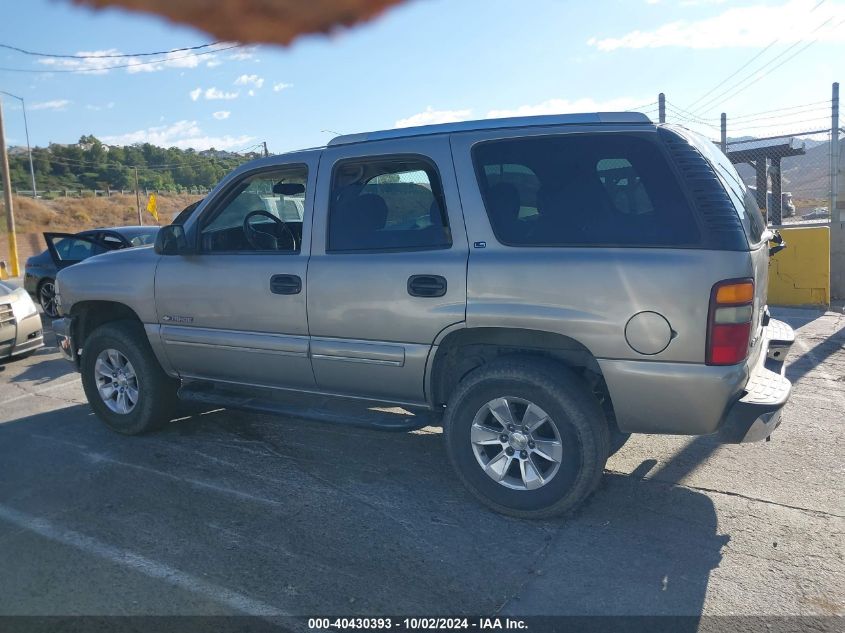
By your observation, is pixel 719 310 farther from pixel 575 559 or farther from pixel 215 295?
pixel 215 295

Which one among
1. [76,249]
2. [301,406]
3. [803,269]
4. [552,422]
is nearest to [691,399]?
[552,422]

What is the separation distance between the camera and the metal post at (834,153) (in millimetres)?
9508

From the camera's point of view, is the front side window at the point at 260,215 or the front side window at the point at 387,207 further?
the front side window at the point at 260,215

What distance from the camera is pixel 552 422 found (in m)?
3.66

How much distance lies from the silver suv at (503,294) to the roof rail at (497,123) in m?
0.02

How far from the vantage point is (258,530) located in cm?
371

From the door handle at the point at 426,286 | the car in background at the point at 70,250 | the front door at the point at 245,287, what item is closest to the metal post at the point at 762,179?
the front door at the point at 245,287

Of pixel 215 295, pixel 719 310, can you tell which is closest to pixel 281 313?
pixel 215 295

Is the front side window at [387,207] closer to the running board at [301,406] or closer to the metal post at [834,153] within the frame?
the running board at [301,406]

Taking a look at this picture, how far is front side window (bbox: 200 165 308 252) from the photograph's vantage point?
4.74 meters

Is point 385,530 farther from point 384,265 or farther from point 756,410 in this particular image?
point 756,410

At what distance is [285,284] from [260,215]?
1005mm

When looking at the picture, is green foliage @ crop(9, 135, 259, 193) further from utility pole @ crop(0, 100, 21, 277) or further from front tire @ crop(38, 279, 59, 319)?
front tire @ crop(38, 279, 59, 319)

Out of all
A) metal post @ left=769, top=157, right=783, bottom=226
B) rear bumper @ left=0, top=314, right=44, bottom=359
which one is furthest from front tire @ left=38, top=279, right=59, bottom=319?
metal post @ left=769, top=157, right=783, bottom=226
